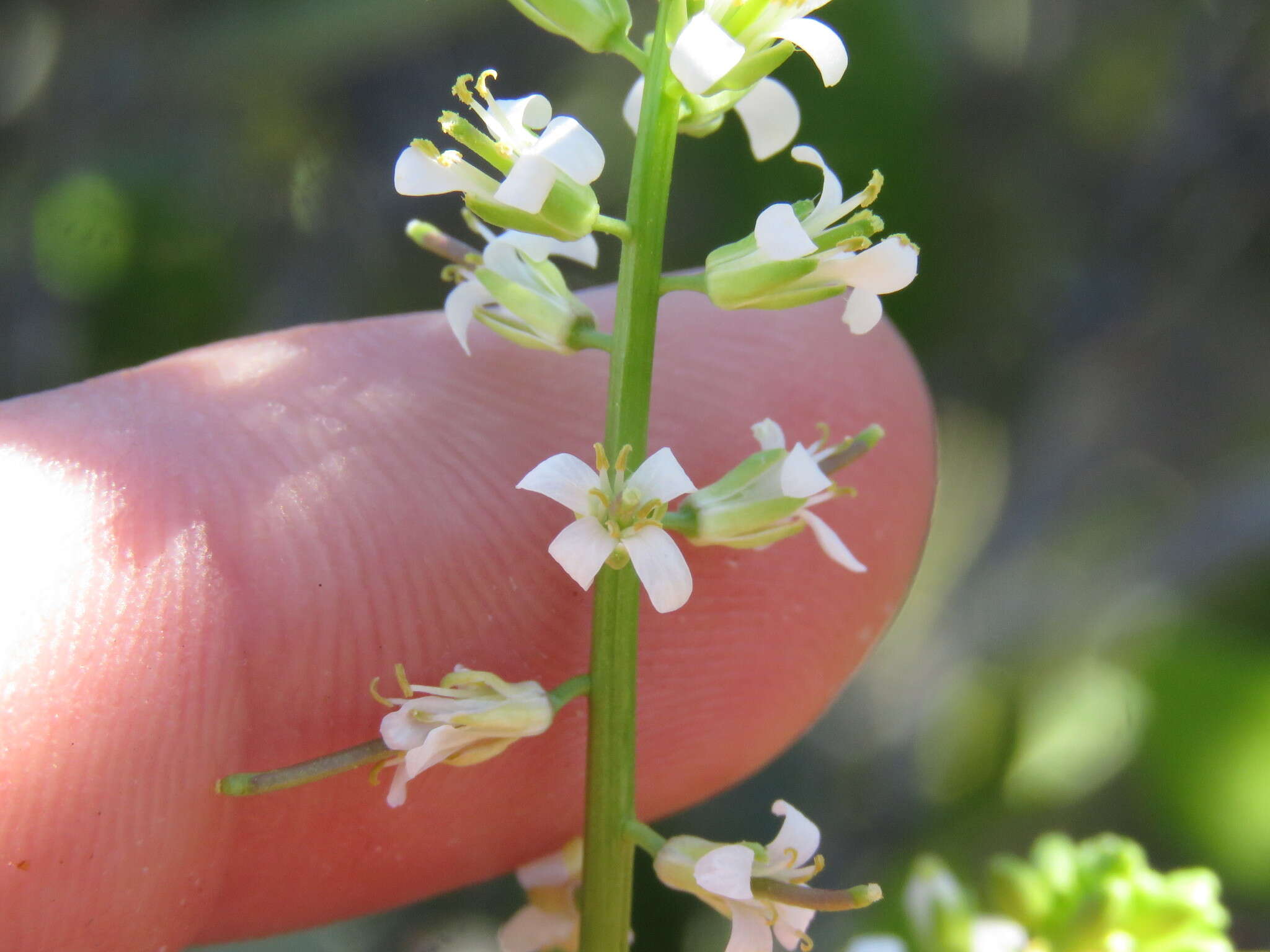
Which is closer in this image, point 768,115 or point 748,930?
point 748,930

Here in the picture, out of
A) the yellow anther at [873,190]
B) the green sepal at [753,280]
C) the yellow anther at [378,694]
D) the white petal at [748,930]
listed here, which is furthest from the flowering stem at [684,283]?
the white petal at [748,930]

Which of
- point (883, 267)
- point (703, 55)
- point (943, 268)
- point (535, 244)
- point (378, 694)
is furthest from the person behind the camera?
point (943, 268)

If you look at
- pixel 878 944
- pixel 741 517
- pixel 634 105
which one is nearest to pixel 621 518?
pixel 741 517

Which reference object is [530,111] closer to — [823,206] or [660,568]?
[823,206]

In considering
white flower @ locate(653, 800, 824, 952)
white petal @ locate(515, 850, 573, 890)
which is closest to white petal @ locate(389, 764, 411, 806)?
white flower @ locate(653, 800, 824, 952)

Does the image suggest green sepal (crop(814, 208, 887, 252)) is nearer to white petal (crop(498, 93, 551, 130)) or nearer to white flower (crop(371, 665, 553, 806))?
white petal (crop(498, 93, 551, 130))

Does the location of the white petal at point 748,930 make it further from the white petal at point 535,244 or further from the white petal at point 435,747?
the white petal at point 535,244
